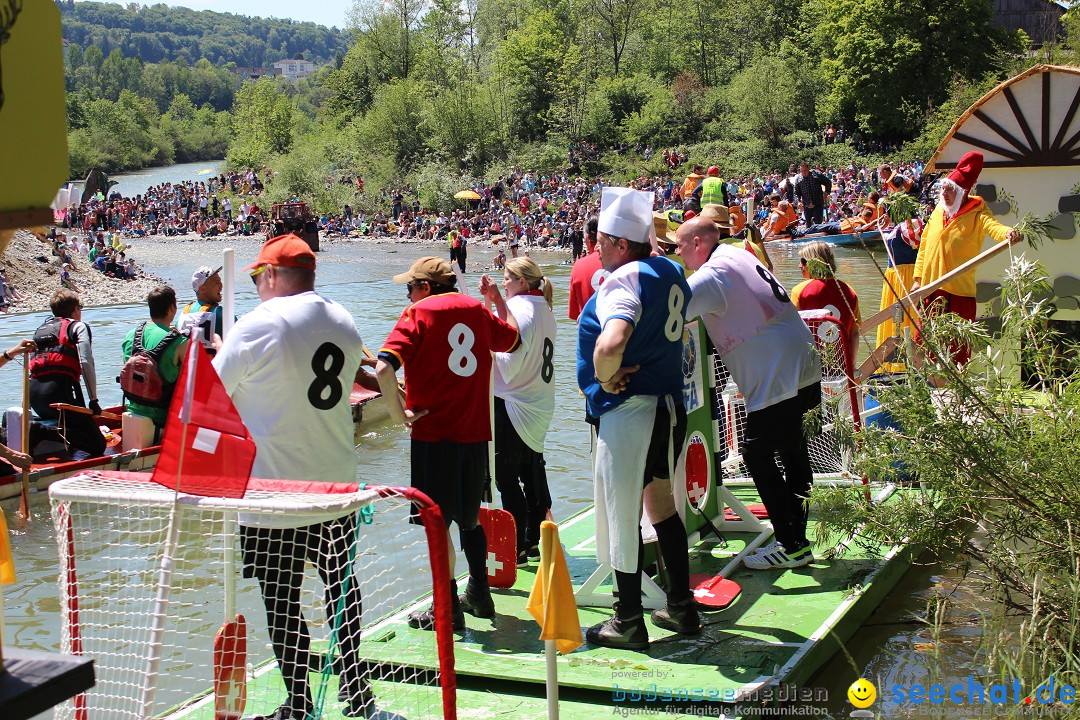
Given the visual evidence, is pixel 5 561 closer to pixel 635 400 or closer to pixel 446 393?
pixel 446 393

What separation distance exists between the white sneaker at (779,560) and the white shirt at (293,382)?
281cm

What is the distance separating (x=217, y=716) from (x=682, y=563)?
231cm

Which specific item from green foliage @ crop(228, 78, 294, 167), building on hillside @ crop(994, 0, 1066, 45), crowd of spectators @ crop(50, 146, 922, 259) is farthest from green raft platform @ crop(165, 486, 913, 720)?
green foliage @ crop(228, 78, 294, 167)

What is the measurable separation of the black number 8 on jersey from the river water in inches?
94.6

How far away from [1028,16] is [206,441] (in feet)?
236

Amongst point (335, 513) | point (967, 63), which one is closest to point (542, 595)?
point (335, 513)

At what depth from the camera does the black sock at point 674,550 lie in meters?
5.18

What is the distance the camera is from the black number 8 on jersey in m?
4.50

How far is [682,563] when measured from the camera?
5215mm

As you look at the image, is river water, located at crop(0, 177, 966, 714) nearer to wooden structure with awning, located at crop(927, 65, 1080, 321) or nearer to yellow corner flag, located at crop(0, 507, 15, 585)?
yellow corner flag, located at crop(0, 507, 15, 585)

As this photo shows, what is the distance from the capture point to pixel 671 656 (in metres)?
5.10

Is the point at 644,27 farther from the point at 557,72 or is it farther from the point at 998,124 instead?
the point at 998,124

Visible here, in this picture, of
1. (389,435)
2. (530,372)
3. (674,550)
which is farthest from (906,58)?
(674,550)

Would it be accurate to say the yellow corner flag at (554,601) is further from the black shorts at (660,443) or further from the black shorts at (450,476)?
the black shorts at (450,476)
